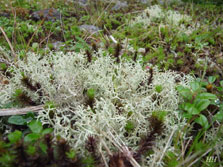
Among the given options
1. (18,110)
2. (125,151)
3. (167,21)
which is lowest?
(125,151)

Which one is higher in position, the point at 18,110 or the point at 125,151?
the point at 18,110

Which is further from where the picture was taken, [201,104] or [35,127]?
[201,104]

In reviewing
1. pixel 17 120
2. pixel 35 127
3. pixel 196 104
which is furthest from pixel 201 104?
pixel 17 120

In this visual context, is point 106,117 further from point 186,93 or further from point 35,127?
point 186,93

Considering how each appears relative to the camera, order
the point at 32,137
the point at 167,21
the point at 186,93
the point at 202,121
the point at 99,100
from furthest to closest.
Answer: the point at 167,21
the point at 99,100
the point at 186,93
the point at 202,121
the point at 32,137

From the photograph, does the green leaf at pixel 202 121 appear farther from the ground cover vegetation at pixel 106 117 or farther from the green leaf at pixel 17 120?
the green leaf at pixel 17 120

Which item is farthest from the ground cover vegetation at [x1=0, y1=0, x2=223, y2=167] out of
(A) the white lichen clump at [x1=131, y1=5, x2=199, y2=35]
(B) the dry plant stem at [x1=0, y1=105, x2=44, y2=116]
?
(A) the white lichen clump at [x1=131, y1=5, x2=199, y2=35]

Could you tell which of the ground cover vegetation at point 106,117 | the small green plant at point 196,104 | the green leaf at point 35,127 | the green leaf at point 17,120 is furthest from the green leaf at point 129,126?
the green leaf at point 17,120
